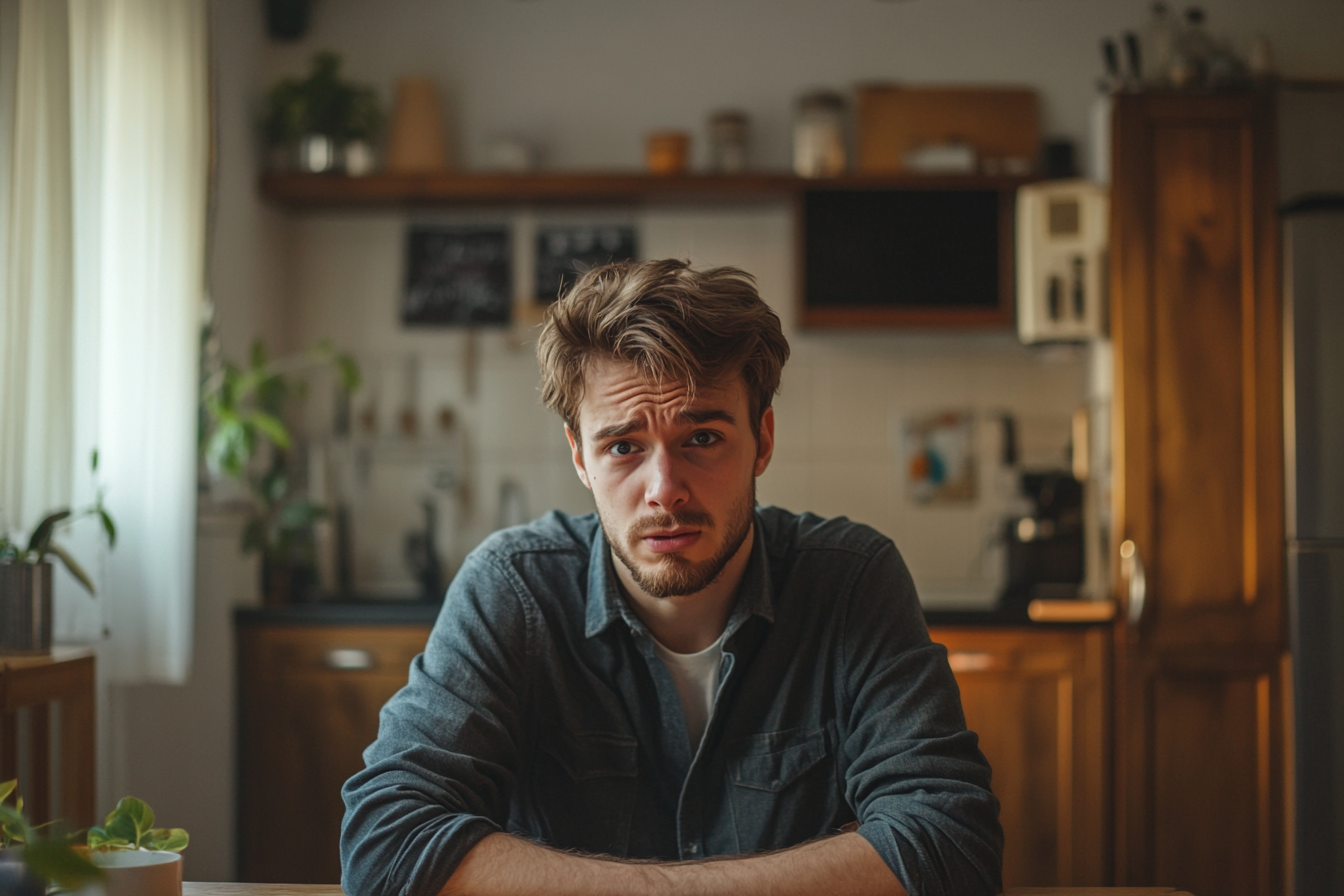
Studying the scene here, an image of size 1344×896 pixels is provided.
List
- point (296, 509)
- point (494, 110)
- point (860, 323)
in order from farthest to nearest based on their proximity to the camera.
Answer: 1. point (494, 110)
2. point (860, 323)
3. point (296, 509)

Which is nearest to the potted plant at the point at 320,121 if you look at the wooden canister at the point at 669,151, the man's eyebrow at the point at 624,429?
the wooden canister at the point at 669,151

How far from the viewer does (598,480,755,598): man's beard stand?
130cm

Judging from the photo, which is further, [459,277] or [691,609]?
[459,277]

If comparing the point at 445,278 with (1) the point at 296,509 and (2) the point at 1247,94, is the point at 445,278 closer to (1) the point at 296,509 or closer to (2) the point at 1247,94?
(1) the point at 296,509

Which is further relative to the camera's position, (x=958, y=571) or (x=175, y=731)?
(x=958, y=571)

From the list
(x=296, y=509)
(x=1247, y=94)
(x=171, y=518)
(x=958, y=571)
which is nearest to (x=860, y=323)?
(x=958, y=571)

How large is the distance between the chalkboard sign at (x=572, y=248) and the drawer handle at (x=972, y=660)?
1.58m

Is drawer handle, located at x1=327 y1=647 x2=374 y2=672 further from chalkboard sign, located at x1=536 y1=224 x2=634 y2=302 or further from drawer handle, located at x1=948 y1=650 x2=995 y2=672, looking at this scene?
drawer handle, located at x1=948 y1=650 x2=995 y2=672

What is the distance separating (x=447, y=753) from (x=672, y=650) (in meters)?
0.35

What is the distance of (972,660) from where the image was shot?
280 cm

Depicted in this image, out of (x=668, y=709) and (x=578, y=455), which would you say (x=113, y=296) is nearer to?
(x=578, y=455)

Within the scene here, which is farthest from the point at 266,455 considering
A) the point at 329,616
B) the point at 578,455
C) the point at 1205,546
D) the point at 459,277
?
the point at 1205,546

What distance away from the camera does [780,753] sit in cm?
135

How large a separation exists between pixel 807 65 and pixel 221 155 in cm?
178
